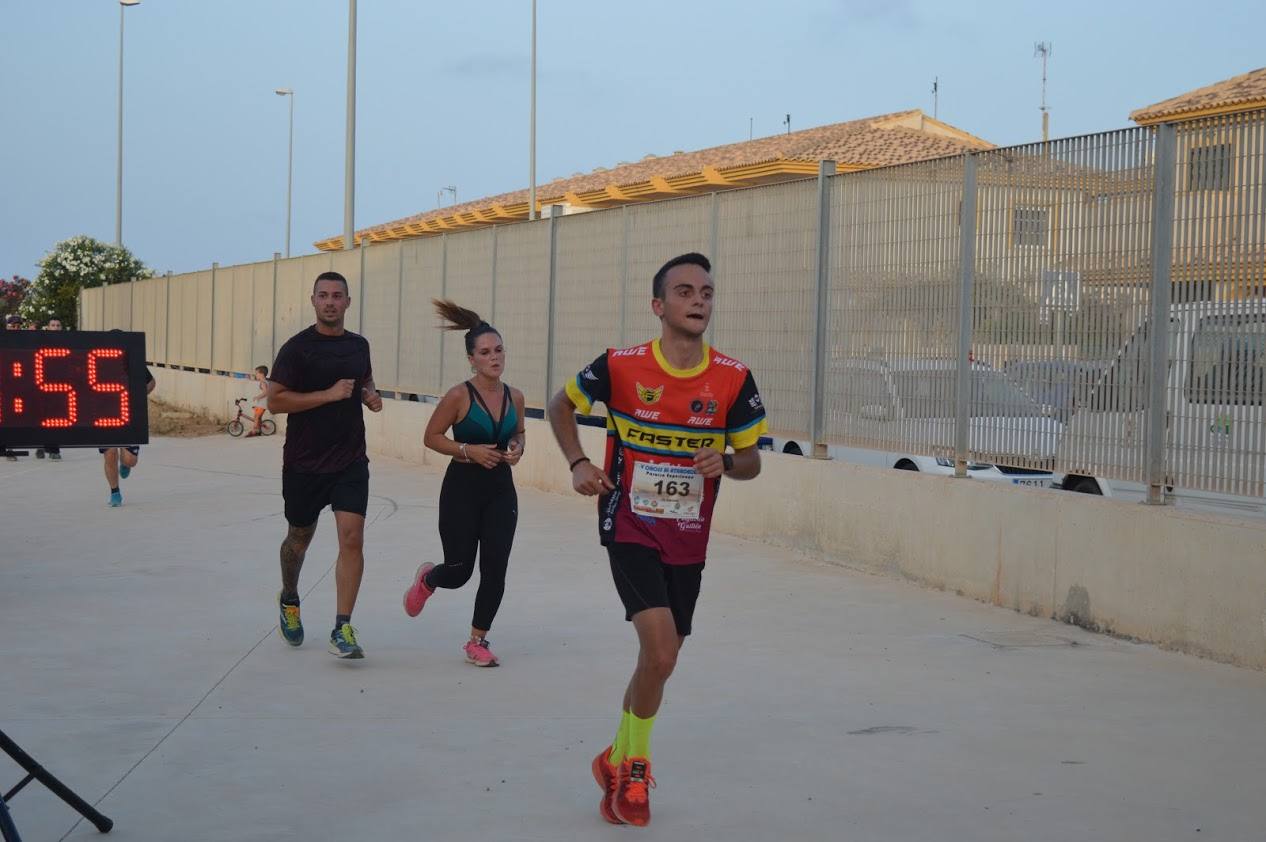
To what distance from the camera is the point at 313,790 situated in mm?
6113

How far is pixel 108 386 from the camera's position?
8461mm

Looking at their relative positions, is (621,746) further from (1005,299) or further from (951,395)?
(951,395)

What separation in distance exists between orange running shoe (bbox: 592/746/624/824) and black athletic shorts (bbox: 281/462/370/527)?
3.30 meters

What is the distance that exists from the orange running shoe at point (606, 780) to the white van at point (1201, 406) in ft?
14.8

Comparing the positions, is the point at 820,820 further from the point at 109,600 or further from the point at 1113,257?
the point at 109,600

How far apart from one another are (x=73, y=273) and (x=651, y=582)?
57.8m

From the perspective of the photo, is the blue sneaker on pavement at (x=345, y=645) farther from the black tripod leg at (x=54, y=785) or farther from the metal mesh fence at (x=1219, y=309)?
the metal mesh fence at (x=1219, y=309)

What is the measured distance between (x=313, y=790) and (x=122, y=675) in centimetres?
259

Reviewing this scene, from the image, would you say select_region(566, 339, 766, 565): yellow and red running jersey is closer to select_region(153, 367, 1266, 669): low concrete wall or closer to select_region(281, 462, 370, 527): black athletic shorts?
select_region(281, 462, 370, 527): black athletic shorts

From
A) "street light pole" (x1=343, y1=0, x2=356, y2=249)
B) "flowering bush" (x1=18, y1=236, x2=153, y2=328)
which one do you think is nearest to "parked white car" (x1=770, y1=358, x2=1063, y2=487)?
"street light pole" (x1=343, y1=0, x2=356, y2=249)

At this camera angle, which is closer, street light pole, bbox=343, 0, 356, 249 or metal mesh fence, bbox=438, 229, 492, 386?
metal mesh fence, bbox=438, 229, 492, 386

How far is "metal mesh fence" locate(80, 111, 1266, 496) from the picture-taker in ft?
30.1

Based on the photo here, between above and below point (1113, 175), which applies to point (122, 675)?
below

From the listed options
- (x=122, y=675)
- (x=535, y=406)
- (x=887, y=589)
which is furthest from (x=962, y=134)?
(x=122, y=675)
